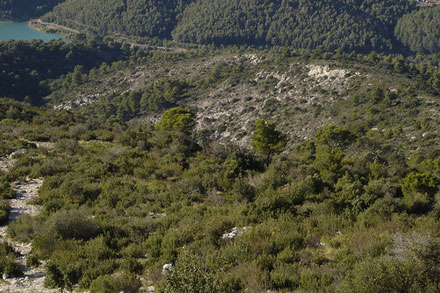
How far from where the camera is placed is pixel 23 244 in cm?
839

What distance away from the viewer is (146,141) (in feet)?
63.1

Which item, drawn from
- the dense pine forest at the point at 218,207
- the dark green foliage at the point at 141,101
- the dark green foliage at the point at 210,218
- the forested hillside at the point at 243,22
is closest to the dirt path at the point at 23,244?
the dense pine forest at the point at 218,207

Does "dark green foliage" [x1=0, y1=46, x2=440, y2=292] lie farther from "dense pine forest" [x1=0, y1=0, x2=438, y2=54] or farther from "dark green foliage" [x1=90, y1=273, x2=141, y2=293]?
"dense pine forest" [x1=0, y1=0, x2=438, y2=54]

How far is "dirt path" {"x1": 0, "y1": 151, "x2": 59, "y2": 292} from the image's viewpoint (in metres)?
6.63

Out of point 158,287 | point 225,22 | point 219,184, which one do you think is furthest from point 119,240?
point 225,22

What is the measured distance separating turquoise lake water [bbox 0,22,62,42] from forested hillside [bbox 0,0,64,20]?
843 cm

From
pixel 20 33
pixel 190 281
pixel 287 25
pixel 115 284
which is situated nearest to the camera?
pixel 190 281

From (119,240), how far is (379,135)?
39.3 m

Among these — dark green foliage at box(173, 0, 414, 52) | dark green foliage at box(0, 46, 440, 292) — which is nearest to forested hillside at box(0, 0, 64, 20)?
dark green foliage at box(173, 0, 414, 52)

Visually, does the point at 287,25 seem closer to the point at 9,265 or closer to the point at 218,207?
the point at 218,207

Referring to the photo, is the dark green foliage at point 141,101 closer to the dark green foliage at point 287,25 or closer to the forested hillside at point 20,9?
the dark green foliage at point 287,25

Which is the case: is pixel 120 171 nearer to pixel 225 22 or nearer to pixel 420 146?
pixel 420 146

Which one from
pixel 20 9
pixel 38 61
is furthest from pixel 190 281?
pixel 20 9

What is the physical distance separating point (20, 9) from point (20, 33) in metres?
44.4
